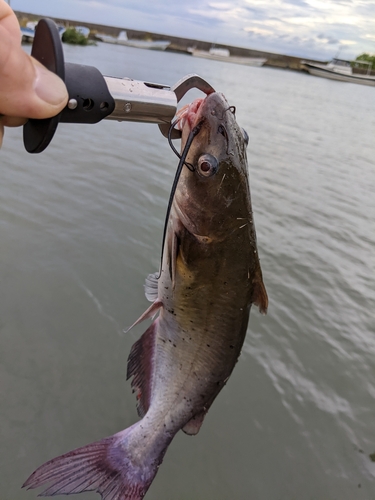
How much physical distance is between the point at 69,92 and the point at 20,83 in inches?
7.5

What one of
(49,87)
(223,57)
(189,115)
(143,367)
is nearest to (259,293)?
(143,367)

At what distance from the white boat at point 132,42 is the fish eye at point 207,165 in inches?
2063

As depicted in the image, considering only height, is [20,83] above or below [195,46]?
below

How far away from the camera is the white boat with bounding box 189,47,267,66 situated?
5634 cm

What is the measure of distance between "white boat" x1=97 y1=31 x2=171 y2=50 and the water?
155 ft

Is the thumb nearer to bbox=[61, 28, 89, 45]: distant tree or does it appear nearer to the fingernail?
the fingernail

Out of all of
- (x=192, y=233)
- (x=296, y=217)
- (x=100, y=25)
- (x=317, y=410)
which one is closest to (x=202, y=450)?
(x=317, y=410)

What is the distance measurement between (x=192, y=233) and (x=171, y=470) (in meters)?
1.85

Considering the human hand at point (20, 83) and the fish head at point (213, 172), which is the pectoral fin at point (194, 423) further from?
the human hand at point (20, 83)

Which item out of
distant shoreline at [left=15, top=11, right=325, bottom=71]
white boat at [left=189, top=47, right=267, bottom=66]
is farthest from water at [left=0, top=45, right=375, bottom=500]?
white boat at [left=189, top=47, right=267, bottom=66]

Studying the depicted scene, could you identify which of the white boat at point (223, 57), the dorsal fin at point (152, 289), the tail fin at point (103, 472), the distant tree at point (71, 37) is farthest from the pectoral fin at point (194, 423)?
the white boat at point (223, 57)

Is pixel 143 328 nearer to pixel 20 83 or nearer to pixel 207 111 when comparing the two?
pixel 207 111

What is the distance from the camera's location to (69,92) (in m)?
1.17

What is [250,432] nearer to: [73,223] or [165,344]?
[165,344]
